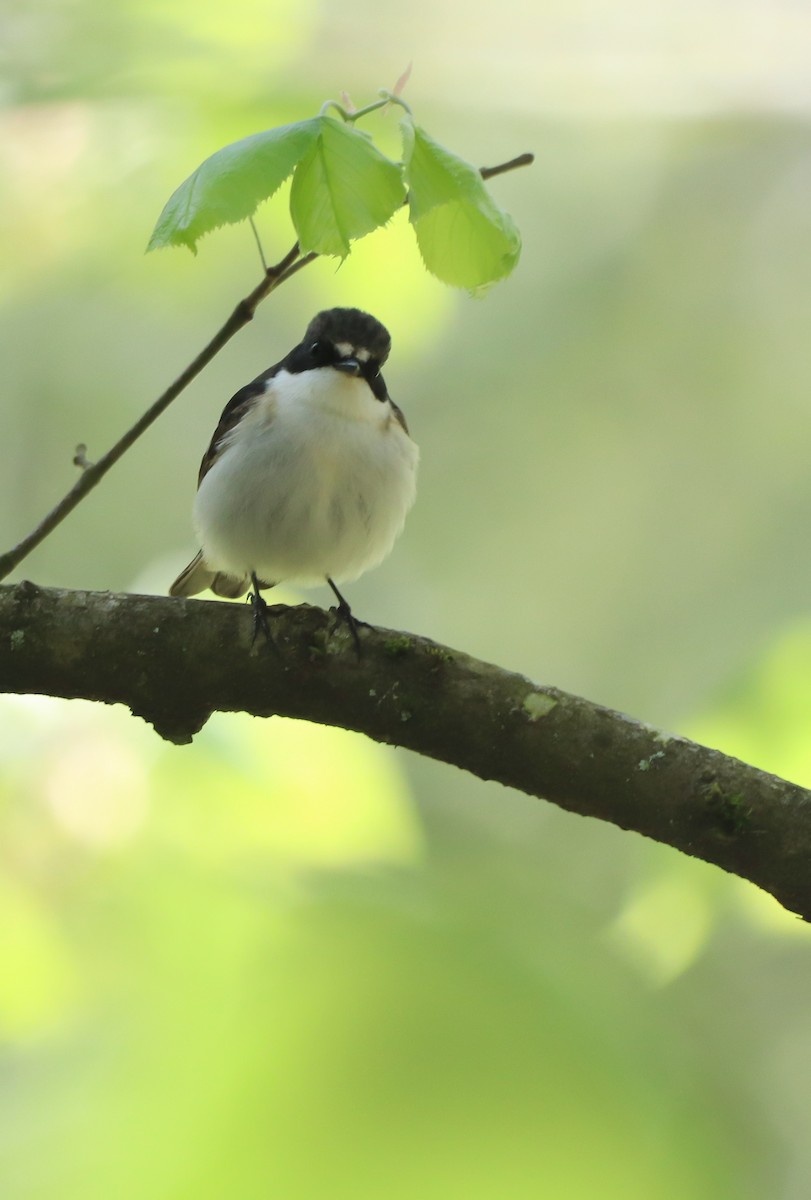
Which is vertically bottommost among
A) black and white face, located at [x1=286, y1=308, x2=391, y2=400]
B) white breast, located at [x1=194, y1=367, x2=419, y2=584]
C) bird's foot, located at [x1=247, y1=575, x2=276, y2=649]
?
bird's foot, located at [x1=247, y1=575, x2=276, y2=649]

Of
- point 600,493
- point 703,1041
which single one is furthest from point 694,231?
point 703,1041

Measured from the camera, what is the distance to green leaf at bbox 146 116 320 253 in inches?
49.8

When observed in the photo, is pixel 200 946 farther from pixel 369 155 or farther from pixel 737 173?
pixel 737 173

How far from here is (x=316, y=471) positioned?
2.81 m

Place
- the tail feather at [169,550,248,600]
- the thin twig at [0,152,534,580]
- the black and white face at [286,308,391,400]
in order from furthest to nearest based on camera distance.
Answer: the tail feather at [169,550,248,600] < the black and white face at [286,308,391,400] < the thin twig at [0,152,534,580]

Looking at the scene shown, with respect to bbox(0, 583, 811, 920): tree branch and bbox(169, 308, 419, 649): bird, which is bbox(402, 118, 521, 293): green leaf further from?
bbox(169, 308, 419, 649): bird

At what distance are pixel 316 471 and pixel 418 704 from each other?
3.41 feet

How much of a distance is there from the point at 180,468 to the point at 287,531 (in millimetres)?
2024

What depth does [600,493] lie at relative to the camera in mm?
4973

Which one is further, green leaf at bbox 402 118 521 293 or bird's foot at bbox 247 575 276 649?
bird's foot at bbox 247 575 276 649

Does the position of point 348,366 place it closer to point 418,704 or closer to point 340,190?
point 418,704

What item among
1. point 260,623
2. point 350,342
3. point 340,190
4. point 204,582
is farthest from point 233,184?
point 204,582

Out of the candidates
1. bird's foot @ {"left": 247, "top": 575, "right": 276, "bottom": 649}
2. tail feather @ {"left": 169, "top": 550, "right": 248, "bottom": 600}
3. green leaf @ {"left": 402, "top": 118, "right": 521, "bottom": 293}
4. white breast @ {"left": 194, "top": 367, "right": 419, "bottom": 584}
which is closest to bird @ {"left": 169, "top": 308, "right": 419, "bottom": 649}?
white breast @ {"left": 194, "top": 367, "right": 419, "bottom": 584}

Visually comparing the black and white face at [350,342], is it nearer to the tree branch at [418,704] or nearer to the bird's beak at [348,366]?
the bird's beak at [348,366]
